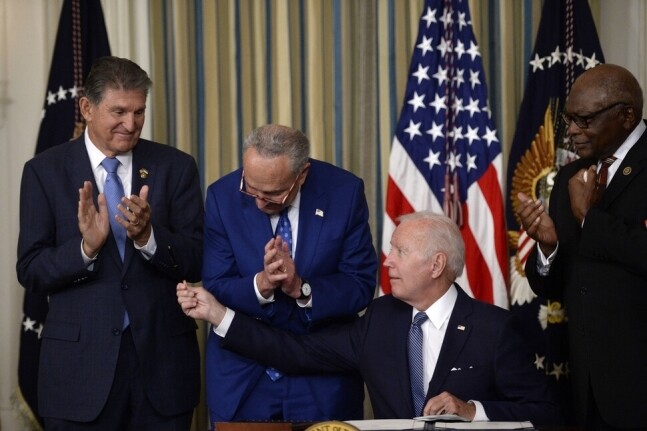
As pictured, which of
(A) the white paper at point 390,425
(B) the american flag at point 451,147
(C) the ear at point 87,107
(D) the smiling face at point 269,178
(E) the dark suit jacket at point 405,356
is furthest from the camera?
(B) the american flag at point 451,147

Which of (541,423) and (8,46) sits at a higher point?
(8,46)

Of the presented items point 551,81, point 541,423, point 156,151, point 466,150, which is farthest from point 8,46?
point 541,423

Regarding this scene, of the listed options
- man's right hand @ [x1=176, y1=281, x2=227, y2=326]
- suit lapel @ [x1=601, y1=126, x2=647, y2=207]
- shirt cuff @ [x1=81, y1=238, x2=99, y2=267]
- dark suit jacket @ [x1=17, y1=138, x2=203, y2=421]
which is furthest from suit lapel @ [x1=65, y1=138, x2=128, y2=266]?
suit lapel @ [x1=601, y1=126, x2=647, y2=207]

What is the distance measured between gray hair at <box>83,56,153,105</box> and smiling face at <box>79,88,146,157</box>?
0.02 metres

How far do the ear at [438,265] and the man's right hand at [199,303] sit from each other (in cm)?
74

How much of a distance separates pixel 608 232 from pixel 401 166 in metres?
2.04

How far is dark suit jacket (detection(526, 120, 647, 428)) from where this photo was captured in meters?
3.42

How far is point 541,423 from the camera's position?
292 cm

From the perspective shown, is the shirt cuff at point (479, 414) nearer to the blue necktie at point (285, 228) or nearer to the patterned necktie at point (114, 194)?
the blue necktie at point (285, 228)

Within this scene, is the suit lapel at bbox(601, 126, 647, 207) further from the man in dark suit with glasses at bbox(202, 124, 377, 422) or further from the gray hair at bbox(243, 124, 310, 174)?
the gray hair at bbox(243, 124, 310, 174)

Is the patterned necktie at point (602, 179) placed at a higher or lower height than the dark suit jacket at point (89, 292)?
higher

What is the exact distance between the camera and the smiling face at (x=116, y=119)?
356 cm

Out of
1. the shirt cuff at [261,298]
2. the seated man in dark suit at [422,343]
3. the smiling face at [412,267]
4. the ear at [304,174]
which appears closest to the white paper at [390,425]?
the seated man in dark suit at [422,343]

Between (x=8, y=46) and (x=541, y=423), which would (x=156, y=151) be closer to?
(x=541, y=423)
